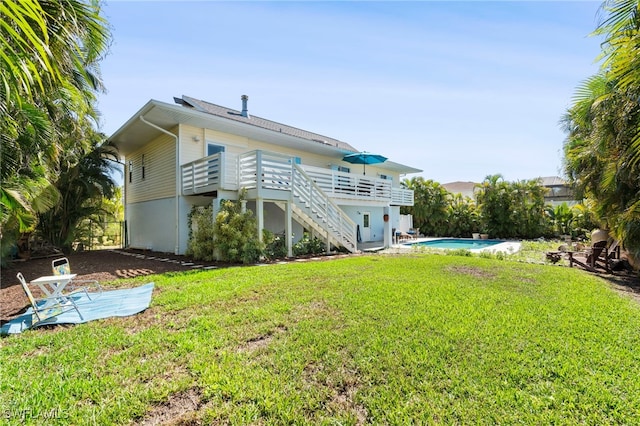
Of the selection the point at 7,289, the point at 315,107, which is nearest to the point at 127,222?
the point at 7,289

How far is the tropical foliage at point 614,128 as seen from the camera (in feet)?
11.7

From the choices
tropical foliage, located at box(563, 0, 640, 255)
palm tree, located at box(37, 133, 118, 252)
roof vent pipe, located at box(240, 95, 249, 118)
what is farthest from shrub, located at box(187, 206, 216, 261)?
tropical foliage, located at box(563, 0, 640, 255)

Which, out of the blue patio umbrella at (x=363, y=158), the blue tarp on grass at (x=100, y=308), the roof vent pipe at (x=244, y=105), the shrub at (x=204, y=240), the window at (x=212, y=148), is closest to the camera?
the blue tarp on grass at (x=100, y=308)

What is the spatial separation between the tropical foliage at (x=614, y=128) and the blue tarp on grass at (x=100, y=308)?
772 cm

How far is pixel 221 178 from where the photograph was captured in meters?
11.1

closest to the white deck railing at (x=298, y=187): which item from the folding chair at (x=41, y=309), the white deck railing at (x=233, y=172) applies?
the white deck railing at (x=233, y=172)

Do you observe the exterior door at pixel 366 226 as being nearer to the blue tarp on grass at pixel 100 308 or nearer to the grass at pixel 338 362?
the grass at pixel 338 362

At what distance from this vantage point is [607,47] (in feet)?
14.7

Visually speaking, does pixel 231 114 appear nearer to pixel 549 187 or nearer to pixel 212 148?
pixel 212 148

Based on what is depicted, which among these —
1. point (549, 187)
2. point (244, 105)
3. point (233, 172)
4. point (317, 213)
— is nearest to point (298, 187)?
point (317, 213)

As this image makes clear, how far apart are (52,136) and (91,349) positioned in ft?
16.4

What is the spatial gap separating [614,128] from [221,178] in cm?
1095

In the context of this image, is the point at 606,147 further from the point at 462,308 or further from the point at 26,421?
the point at 26,421

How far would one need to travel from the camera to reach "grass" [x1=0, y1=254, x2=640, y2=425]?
2754 millimetres
